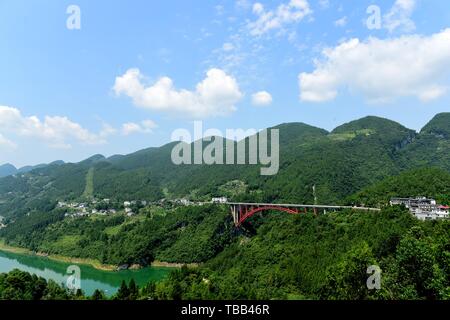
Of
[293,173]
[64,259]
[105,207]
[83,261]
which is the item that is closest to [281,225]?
[83,261]

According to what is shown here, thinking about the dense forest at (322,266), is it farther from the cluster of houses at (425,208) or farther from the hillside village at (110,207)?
the hillside village at (110,207)

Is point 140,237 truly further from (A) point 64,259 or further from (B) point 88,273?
(A) point 64,259

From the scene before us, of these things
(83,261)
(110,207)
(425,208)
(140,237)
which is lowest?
(83,261)

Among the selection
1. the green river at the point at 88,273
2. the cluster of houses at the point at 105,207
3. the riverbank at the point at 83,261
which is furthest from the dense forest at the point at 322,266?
the cluster of houses at the point at 105,207

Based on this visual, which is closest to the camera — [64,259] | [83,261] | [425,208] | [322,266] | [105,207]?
[322,266]

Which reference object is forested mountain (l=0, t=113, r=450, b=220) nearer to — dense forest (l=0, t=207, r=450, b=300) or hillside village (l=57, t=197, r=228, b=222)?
hillside village (l=57, t=197, r=228, b=222)

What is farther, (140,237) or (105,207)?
(105,207)
